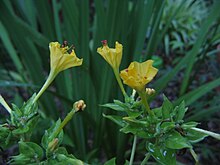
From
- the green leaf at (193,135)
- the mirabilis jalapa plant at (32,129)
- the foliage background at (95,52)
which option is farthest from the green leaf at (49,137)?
the foliage background at (95,52)

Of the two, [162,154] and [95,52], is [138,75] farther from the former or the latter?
[95,52]

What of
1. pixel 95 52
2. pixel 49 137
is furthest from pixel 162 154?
pixel 95 52

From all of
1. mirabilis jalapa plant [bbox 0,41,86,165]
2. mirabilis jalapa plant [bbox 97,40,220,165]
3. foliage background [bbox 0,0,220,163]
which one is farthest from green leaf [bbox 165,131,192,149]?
foliage background [bbox 0,0,220,163]

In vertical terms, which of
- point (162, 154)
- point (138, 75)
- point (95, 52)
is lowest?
point (162, 154)

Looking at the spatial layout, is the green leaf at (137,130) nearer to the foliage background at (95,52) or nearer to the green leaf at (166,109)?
the green leaf at (166,109)

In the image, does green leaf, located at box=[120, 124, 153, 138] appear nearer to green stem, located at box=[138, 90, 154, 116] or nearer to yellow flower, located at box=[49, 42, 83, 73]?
green stem, located at box=[138, 90, 154, 116]

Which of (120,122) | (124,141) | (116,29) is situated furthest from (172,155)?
(124,141)

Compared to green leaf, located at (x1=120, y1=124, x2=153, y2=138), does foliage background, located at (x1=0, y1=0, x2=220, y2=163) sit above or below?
above
